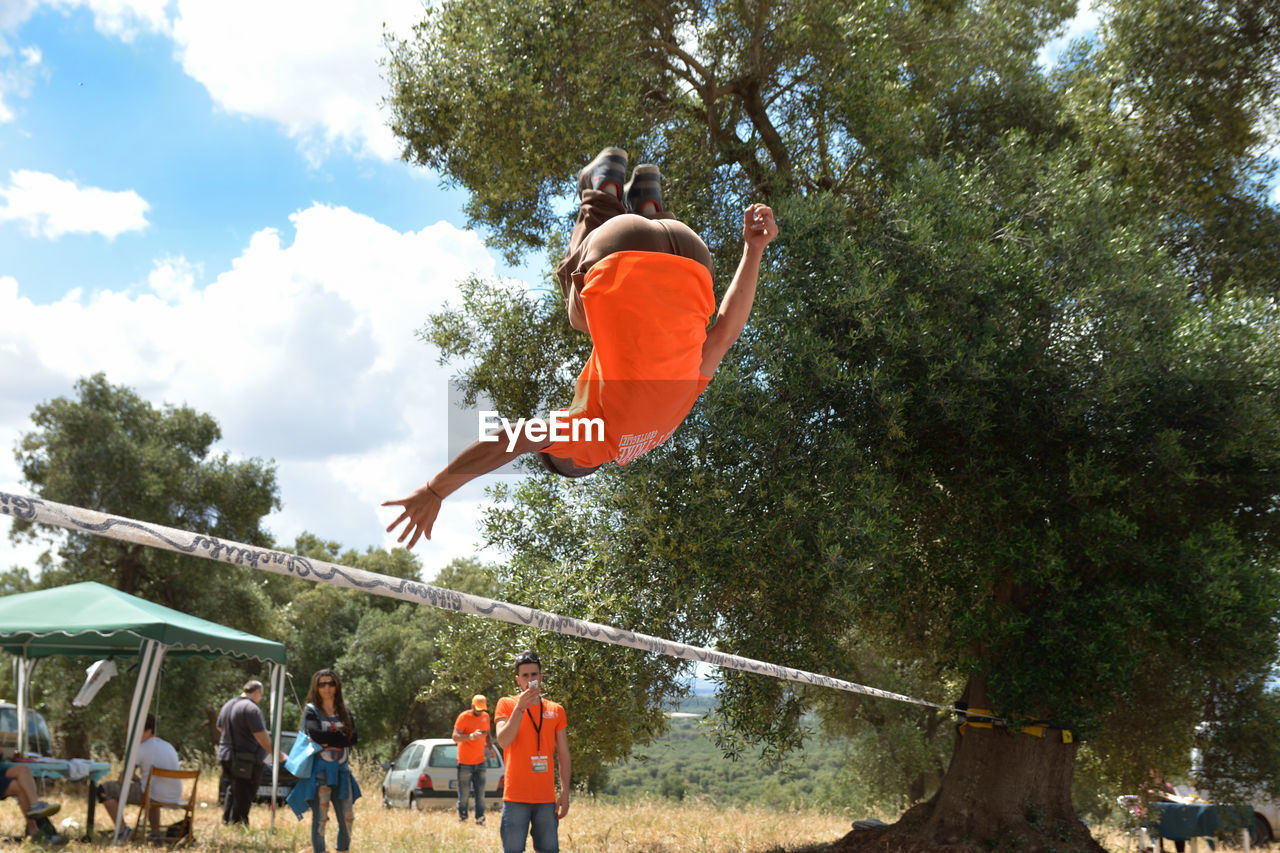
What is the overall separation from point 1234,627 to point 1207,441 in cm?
172

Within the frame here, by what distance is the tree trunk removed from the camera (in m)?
9.55

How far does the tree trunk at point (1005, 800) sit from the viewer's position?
9547mm

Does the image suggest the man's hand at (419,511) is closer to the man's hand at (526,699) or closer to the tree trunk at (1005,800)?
the man's hand at (526,699)

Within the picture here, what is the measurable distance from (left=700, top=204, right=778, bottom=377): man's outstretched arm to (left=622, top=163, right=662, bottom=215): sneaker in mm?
346

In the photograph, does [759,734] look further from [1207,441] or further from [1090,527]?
[1207,441]

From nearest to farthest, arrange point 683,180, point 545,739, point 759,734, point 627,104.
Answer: point 545,739 → point 759,734 → point 627,104 → point 683,180

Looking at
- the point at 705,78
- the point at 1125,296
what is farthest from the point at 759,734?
the point at 705,78

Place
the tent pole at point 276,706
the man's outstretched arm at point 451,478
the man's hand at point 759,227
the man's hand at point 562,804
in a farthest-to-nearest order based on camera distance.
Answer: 1. the tent pole at point 276,706
2. the man's hand at point 562,804
3. the man's hand at point 759,227
4. the man's outstretched arm at point 451,478

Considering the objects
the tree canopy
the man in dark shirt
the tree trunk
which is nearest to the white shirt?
the man in dark shirt

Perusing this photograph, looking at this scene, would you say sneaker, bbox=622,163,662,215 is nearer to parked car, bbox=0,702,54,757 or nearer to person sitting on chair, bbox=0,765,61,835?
person sitting on chair, bbox=0,765,61,835

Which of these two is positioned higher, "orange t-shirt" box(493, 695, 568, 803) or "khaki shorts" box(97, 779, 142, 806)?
"orange t-shirt" box(493, 695, 568, 803)

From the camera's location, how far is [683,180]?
10617 millimetres

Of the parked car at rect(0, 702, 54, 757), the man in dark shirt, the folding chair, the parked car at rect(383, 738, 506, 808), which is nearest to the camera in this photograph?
the folding chair

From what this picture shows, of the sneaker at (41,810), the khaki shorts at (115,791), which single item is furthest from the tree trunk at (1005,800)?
the sneaker at (41,810)
